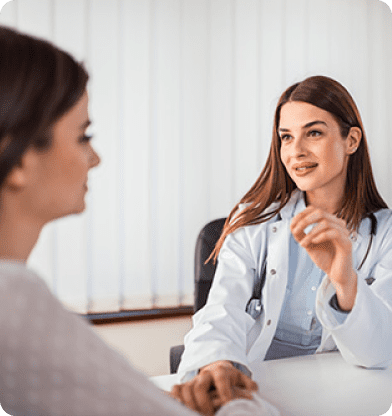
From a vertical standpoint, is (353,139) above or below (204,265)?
above

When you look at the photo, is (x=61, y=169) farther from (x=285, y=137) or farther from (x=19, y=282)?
(x=285, y=137)

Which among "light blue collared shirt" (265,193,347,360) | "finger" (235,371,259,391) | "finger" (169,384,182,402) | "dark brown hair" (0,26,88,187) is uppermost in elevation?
"dark brown hair" (0,26,88,187)

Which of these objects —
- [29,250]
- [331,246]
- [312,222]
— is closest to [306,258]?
[331,246]

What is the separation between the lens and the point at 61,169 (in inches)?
19.7

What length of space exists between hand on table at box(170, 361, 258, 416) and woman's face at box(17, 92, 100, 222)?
13.2 inches

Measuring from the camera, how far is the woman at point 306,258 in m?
0.97

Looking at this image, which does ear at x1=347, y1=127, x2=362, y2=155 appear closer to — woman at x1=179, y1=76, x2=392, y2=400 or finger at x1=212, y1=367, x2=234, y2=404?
woman at x1=179, y1=76, x2=392, y2=400

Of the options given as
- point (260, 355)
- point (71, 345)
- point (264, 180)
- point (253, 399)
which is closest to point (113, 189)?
point (264, 180)

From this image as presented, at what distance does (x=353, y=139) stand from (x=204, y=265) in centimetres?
61

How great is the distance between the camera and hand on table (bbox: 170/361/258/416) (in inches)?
25.4

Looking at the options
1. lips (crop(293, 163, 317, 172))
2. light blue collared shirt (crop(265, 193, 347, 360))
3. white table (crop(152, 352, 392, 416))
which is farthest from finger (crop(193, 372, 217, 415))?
lips (crop(293, 163, 317, 172))

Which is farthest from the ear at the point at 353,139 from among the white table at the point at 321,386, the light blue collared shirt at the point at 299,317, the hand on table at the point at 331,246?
the white table at the point at 321,386

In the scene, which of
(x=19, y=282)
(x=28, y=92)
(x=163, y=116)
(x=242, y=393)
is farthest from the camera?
(x=163, y=116)

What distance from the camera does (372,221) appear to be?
1345 millimetres
